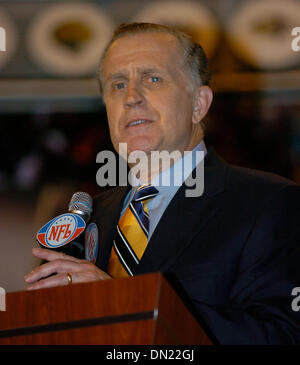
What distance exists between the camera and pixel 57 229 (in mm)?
1614

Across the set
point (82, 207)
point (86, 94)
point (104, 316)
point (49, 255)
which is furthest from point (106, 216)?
point (86, 94)

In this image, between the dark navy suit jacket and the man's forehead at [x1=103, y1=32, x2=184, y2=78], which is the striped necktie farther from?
the man's forehead at [x1=103, y1=32, x2=184, y2=78]

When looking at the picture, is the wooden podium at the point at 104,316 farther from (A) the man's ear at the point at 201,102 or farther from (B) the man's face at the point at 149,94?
(A) the man's ear at the point at 201,102

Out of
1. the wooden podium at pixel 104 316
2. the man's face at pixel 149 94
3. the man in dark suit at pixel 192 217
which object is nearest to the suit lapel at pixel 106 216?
the man in dark suit at pixel 192 217

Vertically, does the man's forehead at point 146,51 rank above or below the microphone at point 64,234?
above

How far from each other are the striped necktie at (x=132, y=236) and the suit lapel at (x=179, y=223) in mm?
70

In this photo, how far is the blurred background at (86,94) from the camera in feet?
12.3

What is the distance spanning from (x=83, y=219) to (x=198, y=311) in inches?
14.1

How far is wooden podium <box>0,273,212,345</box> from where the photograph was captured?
1.20m

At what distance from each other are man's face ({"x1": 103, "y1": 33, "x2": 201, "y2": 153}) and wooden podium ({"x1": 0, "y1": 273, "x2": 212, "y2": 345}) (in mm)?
718

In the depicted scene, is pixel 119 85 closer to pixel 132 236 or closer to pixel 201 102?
pixel 201 102

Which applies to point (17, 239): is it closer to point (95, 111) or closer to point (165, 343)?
point (95, 111)

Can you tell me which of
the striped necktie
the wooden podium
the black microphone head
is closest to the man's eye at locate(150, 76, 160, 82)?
the striped necktie
